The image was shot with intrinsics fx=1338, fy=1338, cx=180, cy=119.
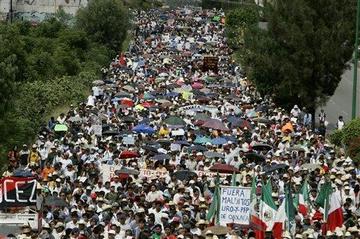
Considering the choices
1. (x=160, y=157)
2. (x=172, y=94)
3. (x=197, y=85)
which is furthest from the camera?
(x=197, y=85)

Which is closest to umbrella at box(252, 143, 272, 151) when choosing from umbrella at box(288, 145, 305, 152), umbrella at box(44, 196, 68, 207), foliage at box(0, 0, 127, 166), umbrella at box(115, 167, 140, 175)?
umbrella at box(288, 145, 305, 152)

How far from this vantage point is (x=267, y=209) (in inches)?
878

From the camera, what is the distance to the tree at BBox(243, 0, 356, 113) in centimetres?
4556

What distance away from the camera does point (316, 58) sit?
4594 cm

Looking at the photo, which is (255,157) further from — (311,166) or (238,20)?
(238,20)

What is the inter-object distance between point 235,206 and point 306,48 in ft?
78.8

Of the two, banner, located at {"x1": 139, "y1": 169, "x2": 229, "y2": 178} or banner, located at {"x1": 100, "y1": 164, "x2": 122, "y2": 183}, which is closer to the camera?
banner, located at {"x1": 139, "y1": 169, "x2": 229, "y2": 178}

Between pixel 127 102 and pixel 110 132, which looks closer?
pixel 110 132

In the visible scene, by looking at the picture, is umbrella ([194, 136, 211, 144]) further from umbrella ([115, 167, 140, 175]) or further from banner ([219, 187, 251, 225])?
banner ([219, 187, 251, 225])

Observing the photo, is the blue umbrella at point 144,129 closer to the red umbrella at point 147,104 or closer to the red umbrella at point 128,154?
the red umbrella at point 128,154

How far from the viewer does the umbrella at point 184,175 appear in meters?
26.8

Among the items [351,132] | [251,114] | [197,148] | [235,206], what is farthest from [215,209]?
[251,114]

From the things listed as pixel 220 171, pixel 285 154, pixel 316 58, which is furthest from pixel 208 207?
pixel 316 58

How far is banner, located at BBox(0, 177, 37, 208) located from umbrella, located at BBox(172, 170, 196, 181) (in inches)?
206
